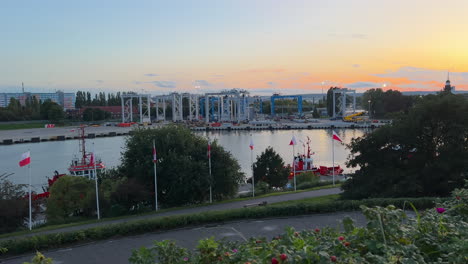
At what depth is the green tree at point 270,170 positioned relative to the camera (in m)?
18.1

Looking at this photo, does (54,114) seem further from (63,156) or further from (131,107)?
(63,156)

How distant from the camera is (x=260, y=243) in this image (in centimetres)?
300

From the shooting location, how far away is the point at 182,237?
821 cm

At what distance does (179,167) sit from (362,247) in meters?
11.4

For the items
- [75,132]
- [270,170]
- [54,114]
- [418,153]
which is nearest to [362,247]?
[418,153]

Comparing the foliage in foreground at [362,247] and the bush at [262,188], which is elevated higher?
the foliage in foreground at [362,247]

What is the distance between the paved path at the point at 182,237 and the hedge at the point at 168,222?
186 millimetres

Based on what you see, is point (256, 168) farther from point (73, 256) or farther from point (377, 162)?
point (73, 256)

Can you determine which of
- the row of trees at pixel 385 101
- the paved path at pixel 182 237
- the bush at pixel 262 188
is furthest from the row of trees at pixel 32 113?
the paved path at pixel 182 237

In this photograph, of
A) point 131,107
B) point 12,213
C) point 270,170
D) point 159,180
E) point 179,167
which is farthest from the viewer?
→ point 131,107

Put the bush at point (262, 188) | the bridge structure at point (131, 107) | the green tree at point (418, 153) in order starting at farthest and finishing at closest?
the bridge structure at point (131, 107) < the bush at point (262, 188) < the green tree at point (418, 153)

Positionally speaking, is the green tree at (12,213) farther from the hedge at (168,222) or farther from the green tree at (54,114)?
the green tree at (54,114)

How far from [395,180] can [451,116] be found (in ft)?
8.24

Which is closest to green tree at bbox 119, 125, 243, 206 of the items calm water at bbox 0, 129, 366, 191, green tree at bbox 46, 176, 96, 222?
green tree at bbox 46, 176, 96, 222
